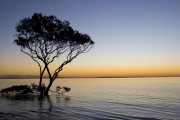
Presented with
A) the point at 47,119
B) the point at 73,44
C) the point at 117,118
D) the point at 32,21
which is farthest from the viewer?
the point at 73,44

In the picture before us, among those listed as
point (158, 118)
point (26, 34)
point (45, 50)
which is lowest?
point (158, 118)

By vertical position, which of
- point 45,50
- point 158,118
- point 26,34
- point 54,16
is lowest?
point 158,118

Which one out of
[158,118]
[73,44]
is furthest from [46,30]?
[158,118]

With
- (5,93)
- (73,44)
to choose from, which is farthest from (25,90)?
(73,44)

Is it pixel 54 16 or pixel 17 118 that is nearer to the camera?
pixel 17 118

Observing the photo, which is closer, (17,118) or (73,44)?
(17,118)

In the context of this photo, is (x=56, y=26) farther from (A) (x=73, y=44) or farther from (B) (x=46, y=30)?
(A) (x=73, y=44)

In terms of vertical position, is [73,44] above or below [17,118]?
above

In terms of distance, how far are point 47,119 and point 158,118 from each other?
31.4 feet

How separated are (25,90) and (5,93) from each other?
15.5 feet

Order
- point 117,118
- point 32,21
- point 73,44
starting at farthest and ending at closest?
point 73,44, point 32,21, point 117,118

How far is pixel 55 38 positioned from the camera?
35250mm

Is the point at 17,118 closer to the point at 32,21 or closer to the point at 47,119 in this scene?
the point at 47,119

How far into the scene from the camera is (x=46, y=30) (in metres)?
34.6
